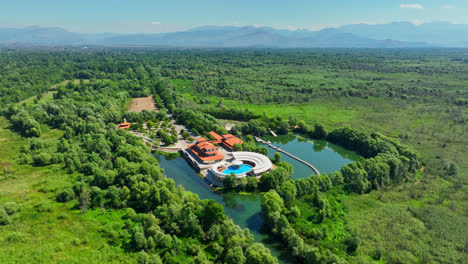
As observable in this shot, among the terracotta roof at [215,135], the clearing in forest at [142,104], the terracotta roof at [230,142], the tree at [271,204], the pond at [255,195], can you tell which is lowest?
the pond at [255,195]

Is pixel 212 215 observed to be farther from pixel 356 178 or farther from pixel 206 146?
pixel 356 178

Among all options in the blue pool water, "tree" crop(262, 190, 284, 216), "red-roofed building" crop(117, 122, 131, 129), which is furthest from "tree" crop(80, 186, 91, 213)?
"red-roofed building" crop(117, 122, 131, 129)

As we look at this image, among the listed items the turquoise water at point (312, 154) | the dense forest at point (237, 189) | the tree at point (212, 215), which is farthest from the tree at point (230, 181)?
the turquoise water at point (312, 154)

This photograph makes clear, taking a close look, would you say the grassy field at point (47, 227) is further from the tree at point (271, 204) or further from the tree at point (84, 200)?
the tree at point (271, 204)

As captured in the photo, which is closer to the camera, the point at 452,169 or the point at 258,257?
the point at 258,257

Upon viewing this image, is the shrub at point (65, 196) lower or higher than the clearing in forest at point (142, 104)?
lower

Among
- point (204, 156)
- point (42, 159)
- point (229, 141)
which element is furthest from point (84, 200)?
point (229, 141)

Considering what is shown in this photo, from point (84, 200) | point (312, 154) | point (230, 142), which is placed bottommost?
point (312, 154)
